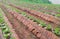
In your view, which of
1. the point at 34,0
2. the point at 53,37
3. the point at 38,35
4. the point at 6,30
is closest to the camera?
the point at 53,37

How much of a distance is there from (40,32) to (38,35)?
10.2 inches

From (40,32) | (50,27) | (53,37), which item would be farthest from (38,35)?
(50,27)

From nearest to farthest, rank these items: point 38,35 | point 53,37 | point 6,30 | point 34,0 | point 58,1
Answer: point 53,37
point 38,35
point 6,30
point 58,1
point 34,0

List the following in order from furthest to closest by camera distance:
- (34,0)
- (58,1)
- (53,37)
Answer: (34,0), (58,1), (53,37)

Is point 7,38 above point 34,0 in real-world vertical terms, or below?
above

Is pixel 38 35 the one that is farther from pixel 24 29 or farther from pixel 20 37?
pixel 24 29

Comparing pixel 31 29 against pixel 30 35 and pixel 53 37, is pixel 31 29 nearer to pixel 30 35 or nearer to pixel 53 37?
pixel 30 35

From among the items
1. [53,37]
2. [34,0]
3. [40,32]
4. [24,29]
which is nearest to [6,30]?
[24,29]

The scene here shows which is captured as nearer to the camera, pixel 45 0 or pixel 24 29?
pixel 24 29

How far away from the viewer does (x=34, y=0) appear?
41906 millimetres

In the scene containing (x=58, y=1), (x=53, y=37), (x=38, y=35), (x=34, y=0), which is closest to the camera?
(x=53, y=37)

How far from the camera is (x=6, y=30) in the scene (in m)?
11.5

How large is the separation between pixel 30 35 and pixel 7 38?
1.19 m

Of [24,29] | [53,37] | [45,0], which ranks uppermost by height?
[53,37]
